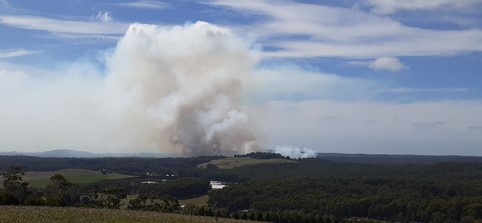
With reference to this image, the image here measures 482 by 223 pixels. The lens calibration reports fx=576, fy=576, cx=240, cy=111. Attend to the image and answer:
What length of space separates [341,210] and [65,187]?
291 ft

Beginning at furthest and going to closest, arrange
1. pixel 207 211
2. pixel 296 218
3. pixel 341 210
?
pixel 341 210, pixel 296 218, pixel 207 211

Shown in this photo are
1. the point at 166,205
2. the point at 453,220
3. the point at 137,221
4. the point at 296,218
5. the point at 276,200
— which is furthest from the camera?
the point at 276,200

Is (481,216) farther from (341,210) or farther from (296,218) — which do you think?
(296,218)

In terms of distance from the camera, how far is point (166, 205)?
120 metres

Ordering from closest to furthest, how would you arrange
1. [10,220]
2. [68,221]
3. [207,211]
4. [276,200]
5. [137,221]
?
[10,220]
[68,221]
[137,221]
[207,211]
[276,200]

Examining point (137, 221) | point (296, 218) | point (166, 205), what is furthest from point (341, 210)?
point (137, 221)

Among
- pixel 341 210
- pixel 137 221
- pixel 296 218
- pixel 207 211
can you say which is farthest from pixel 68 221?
pixel 341 210

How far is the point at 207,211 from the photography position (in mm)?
130750

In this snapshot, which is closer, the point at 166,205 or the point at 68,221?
the point at 68,221

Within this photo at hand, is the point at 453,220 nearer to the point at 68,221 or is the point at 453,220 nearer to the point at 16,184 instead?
the point at 16,184

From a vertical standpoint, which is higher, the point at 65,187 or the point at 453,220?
the point at 65,187

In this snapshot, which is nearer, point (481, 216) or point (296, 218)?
point (296, 218)

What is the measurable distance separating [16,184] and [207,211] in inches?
1675

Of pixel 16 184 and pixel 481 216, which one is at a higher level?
pixel 16 184
